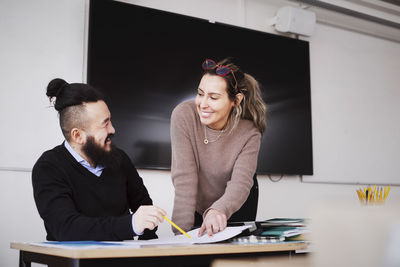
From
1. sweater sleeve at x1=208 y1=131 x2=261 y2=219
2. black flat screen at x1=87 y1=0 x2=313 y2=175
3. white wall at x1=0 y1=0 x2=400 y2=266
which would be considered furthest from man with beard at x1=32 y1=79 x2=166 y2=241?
black flat screen at x1=87 y1=0 x2=313 y2=175

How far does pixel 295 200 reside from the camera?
3869 mm

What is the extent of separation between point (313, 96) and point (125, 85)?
6.19ft

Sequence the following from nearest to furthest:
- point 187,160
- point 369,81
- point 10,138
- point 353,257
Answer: point 353,257 → point 187,160 → point 10,138 → point 369,81

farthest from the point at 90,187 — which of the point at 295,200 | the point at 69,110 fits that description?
the point at 295,200

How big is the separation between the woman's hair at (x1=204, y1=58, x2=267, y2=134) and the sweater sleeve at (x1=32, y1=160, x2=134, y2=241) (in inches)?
28.5

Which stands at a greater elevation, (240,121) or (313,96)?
(313,96)

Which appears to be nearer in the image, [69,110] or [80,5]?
[69,110]

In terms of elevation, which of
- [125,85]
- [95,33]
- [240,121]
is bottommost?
[240,121]

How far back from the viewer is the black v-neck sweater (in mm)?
1232

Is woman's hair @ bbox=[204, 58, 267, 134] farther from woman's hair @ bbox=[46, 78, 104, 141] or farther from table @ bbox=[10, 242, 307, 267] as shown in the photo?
table @ bbox=[10, 242, 307, 267]

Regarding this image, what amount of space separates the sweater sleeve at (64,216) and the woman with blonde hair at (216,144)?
0.37 meters

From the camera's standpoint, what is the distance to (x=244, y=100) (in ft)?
6.10

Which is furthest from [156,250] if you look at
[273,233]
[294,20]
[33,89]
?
[294,20]

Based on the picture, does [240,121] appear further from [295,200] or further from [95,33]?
[295,200]
